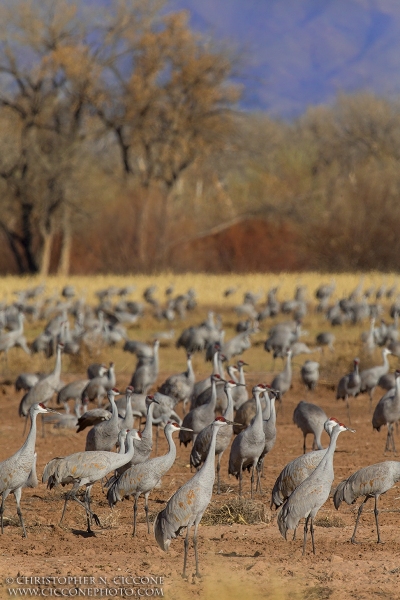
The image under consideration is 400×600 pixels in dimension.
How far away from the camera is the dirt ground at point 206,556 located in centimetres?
631

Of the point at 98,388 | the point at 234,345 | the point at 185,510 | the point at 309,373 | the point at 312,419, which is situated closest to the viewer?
the point at 185,510

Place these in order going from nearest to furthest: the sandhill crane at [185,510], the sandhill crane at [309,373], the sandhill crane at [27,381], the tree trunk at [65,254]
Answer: the sandhill crane at [185,510], the sandhill crane at [27,381], the sandhill crane at [309,373], the tree trunk at [65,254]

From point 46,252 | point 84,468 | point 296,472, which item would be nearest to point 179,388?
point 84,468

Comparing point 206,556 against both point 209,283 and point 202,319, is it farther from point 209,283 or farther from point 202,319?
point 209,283

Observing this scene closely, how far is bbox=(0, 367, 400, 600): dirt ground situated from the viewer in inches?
249

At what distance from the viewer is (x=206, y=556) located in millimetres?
7055

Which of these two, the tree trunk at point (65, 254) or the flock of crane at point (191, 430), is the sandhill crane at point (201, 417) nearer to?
the flock of crane at point (191, 430)

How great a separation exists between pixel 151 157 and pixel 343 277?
1521 cm

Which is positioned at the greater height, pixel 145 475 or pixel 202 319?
pixel 202 319

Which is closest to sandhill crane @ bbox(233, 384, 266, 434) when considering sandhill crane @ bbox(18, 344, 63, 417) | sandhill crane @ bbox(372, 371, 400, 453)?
sandhill crane @ bbox(372, 371, 400, 453)

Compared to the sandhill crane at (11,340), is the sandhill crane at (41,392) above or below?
below

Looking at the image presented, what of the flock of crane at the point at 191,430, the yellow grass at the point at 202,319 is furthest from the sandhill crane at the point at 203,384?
the yellow grass at the point at 202,319

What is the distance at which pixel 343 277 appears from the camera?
117ft

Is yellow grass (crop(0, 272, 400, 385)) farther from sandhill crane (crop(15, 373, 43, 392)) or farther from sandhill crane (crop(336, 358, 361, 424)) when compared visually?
sandhill crane (crop(15, 373, 43, 392))
